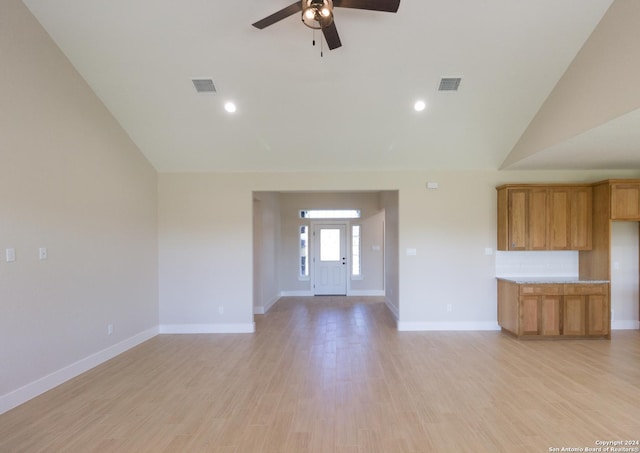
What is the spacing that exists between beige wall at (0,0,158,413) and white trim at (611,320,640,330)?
7.49m

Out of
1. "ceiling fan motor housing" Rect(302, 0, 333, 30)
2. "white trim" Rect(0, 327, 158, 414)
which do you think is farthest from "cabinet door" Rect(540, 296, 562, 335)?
"white trim" Rect(0, 327, 158, 414)

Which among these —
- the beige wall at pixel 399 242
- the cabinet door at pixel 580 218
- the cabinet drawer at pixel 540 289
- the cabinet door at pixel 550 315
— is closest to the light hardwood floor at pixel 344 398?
the cabinet door at pixel 550 315

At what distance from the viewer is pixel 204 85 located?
13.1 ft

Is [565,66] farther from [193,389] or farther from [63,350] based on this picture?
[63,350]

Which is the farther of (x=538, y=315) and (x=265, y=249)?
(x=265, y=249)

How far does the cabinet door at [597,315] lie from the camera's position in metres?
4.79

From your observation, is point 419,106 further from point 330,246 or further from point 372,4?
point 330,246

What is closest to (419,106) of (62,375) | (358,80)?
(358,80)

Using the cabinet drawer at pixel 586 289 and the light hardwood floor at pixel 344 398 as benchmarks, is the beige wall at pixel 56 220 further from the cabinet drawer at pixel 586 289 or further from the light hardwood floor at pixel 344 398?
the cabinet drawer at pixel 586 289

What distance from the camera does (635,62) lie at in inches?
109

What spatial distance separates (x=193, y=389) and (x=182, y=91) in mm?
3410

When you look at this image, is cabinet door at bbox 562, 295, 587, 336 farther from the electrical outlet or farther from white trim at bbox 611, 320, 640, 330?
the electrical outlet

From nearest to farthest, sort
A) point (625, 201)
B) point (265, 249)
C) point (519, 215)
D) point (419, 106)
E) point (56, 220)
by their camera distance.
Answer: point (56, 220)
point (419, 106)
point (625, 201)
point (519, 215)
point (265, 249)

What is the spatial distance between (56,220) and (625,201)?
24.0 ft
